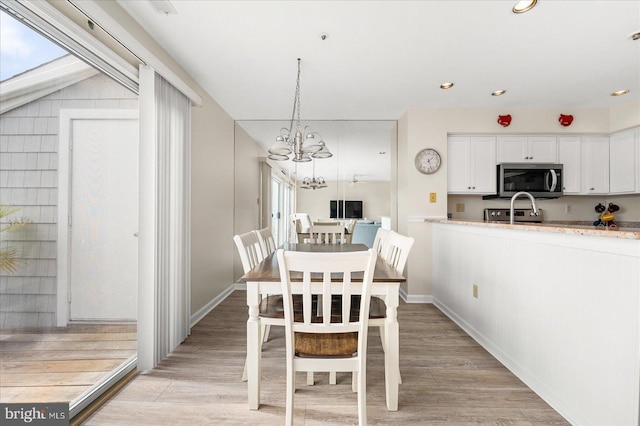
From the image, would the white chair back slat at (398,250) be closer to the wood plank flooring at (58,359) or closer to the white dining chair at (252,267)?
the white dining chair at (252,267)

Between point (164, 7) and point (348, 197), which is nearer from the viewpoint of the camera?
point (164, 7)

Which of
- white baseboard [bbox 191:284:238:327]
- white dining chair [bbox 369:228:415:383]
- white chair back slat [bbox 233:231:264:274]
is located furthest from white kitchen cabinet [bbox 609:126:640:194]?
white baseboard [bbox 191:284:238:327]

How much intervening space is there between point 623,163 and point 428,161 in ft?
7.92

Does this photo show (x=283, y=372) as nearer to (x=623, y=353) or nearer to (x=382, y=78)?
(x=623, y=353)

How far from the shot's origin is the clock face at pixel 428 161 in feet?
12.1

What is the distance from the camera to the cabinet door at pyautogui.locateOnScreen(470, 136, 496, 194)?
3.74 m

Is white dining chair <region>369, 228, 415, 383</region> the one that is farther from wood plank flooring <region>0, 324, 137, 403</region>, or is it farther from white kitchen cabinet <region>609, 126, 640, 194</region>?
white kitchen cabinet <region>609, 126, 640, 194</region>

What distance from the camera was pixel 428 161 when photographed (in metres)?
3.68

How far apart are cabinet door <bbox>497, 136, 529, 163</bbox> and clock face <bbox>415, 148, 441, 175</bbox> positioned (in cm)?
84

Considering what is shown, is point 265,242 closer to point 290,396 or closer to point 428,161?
point 290,396

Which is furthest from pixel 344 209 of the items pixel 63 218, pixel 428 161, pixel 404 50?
pixel 63 218

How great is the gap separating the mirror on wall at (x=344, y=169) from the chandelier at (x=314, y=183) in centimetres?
3

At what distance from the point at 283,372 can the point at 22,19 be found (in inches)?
95.3

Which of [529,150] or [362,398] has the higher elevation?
[529,150]
